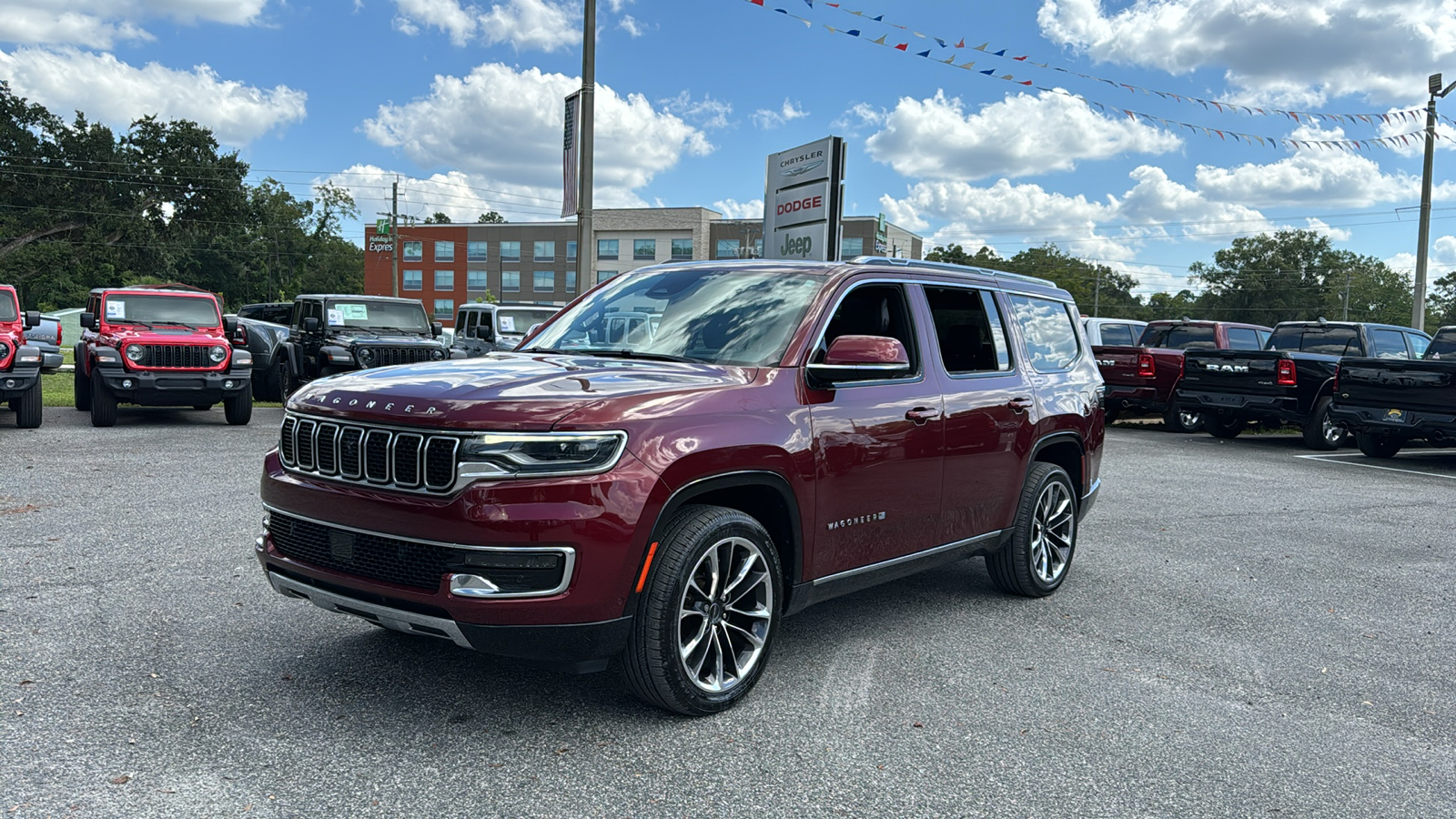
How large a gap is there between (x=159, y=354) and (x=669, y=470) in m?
12.1

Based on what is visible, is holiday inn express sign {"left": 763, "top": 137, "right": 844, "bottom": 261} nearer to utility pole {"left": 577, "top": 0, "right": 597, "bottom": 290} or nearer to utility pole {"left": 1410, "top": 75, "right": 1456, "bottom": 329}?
utility pole {"left": 577, "top": 0, "right": 597, "bottom": 290}

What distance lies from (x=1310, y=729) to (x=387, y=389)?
3.73 metres

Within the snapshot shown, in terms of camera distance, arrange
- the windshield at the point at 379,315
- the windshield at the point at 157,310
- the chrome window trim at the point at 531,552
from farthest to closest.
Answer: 1. the windshield at the point at 379,315
2. the windshield at the point at 157,310
3. the chrome window trim at the point at 531,552

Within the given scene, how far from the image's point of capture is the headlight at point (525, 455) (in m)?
3.36

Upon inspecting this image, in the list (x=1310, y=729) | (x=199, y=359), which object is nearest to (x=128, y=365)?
(x=199, y=359)

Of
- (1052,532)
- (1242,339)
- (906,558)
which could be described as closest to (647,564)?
(906,558)

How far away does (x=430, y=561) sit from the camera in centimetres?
343

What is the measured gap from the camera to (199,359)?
1350cm

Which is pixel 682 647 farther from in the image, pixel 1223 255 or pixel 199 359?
pixel 1223 255

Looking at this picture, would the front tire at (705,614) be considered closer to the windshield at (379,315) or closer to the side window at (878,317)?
the side window at (878,317)

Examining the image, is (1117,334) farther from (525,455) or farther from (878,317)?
(525,455)

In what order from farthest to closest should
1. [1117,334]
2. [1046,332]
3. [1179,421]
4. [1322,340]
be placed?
[1117,334]
[1179,421]
[1322,340]
[1046,332]

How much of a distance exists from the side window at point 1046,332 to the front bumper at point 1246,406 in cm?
991

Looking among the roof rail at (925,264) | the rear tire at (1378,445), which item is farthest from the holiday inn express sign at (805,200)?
the roof rail at (925,264)
